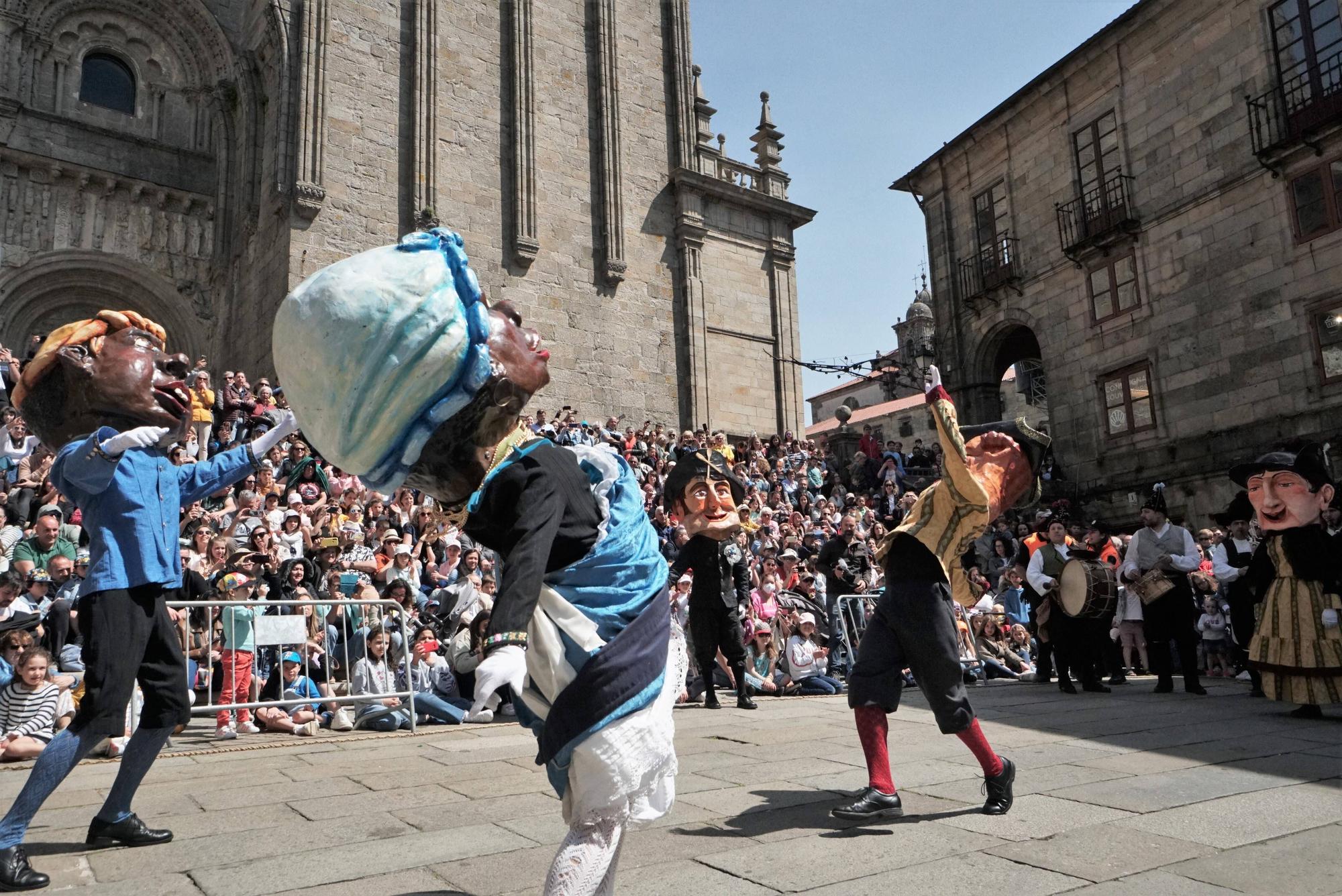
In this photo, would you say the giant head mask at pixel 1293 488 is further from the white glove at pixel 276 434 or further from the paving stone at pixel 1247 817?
A: the white glove at pixel 276 434

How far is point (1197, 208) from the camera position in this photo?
62.3 feet

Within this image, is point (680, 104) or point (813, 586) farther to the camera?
point (680, 104)

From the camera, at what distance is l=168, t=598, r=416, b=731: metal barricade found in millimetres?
6438

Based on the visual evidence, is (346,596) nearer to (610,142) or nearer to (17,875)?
(17,875)

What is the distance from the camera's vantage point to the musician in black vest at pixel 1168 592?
8.52 m

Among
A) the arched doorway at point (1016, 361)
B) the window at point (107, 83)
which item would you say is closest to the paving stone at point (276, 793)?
the arched doorway at point (1016, 361)

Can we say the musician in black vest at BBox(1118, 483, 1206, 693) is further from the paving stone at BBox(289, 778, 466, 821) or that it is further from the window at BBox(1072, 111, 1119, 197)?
the window at BBox(1072, 111, 1119, 197)

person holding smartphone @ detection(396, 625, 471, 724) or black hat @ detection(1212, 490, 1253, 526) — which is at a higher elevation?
black hat @ detection(1212, 490, 1253, 526)

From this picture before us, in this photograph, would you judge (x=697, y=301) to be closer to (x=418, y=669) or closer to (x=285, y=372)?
(x=418, y=669)

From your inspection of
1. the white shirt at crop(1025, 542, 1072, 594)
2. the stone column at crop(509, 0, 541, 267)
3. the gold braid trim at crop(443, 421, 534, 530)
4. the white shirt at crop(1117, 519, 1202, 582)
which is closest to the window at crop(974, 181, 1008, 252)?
the stone column at crop(509, 0, 541, 267)

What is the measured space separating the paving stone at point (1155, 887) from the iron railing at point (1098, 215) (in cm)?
2002

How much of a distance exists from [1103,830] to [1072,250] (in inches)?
797

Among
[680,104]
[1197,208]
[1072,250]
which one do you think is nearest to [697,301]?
[680,104]

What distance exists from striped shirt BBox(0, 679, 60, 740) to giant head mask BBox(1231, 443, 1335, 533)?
8533 millimetres
